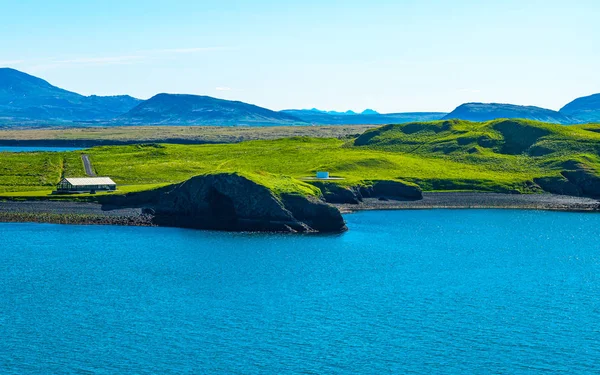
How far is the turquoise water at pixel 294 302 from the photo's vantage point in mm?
68250

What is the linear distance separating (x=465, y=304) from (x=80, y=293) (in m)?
42.9

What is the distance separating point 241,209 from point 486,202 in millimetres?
69088

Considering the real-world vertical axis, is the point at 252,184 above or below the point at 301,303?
above

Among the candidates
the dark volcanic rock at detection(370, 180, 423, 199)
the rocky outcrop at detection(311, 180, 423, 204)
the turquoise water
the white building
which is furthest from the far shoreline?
the white building

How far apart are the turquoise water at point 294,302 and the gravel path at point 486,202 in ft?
125

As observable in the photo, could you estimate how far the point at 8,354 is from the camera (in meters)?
68.1

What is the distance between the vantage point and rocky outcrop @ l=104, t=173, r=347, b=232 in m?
135

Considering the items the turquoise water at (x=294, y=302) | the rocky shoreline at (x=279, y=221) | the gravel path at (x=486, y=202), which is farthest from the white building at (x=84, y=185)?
the gravel path at (x=486, y=202)

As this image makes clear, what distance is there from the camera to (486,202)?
182 metres

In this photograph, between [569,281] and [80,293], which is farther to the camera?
[569,281]

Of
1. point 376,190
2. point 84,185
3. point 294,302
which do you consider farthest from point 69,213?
point 294,302

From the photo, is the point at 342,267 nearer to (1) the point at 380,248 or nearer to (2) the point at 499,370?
(1) the point at 380,248

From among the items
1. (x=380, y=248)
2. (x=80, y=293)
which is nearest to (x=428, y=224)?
(x=380, y=248)

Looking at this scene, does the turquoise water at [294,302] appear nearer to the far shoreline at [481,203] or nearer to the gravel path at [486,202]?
the far shoreline at [481,203]
